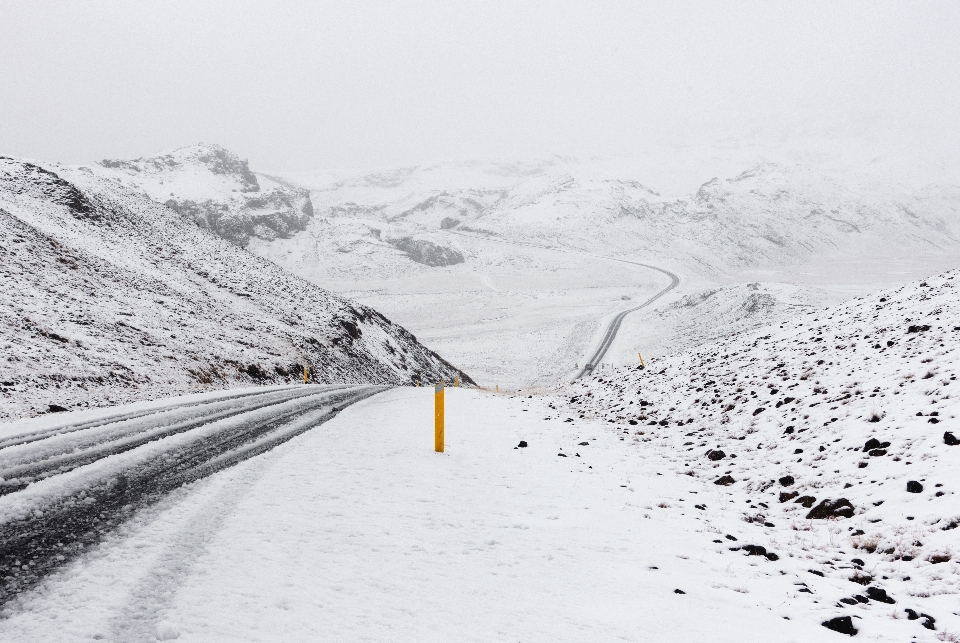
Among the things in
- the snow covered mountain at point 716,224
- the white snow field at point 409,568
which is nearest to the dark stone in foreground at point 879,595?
the white snow field at point 409,568

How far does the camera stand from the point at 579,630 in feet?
10.9

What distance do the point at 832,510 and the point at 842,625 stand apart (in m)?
2.90

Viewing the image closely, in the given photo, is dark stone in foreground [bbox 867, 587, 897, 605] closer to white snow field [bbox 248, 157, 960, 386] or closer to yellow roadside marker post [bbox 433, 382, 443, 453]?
yellow roadside marker post [bbox 433, 382, 443, 453]

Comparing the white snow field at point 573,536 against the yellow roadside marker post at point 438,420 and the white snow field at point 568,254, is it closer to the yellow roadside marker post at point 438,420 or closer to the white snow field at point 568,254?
the yellow roadside marker post at point 438,420

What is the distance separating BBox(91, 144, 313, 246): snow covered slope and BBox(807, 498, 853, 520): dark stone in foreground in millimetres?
123549

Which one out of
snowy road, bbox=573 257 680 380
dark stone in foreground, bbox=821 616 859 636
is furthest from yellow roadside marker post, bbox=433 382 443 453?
snowy road, bbox=573 257 680 380

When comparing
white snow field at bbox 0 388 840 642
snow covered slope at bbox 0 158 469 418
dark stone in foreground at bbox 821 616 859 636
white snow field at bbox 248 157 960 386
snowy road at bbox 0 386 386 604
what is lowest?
dark stone in foreground at bbox 821 616 859 636

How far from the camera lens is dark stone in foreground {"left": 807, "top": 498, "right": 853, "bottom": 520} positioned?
19.2 feet

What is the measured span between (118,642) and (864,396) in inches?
409

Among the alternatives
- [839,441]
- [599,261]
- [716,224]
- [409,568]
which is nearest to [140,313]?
[409,568]

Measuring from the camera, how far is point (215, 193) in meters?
126

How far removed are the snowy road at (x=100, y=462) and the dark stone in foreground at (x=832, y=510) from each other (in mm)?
7116

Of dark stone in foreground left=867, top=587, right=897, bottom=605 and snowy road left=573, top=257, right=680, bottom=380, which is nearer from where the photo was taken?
dark stone in foreground left=867, top=587, right=897, bottom=605

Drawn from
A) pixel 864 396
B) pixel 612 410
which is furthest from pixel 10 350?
pixel 864 396
